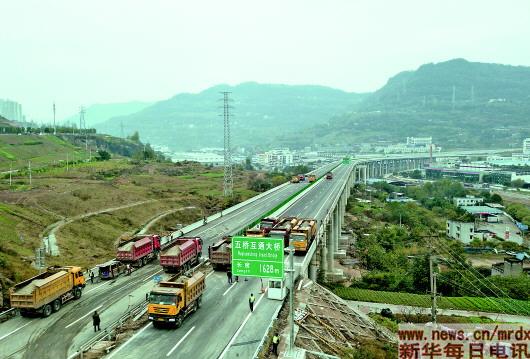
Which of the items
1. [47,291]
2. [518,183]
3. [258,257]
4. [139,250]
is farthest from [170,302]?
[518,183]

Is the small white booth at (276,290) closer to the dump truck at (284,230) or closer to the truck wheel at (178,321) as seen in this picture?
the truck wheel at (178,321)

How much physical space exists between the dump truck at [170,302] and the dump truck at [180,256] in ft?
32.5

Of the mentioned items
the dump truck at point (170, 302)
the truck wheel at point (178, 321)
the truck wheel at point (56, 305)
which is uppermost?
the dump truck at point (170, 302)

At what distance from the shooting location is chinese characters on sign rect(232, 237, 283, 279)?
1119 inches

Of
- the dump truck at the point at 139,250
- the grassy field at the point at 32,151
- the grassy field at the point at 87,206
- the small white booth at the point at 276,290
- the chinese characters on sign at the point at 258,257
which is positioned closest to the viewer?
the chinese characters on sign at the point at 258,257

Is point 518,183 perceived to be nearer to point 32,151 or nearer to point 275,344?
point 32,151

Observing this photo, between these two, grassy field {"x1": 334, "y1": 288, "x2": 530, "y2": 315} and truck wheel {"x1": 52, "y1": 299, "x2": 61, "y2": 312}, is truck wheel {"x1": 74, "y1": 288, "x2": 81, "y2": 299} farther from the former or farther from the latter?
grassy field {"x1": 334, "y1": 288, "x2": 530, "y2": 315}

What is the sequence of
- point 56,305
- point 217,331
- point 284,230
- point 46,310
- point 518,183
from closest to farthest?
point 217,331 → point 46,310 → point 56,305 → point 284,230 → point 518,183

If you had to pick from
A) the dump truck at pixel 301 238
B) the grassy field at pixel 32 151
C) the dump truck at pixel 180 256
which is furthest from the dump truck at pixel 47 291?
the grassy field at pixel 32 151

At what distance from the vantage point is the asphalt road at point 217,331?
26.4 meters

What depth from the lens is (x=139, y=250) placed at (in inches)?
1777

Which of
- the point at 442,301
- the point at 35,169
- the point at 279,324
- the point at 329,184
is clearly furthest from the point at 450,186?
the point at 279,324

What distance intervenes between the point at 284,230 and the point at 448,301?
2120 centimetres

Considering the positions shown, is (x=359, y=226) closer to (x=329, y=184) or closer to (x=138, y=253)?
(x=329, y=184)
